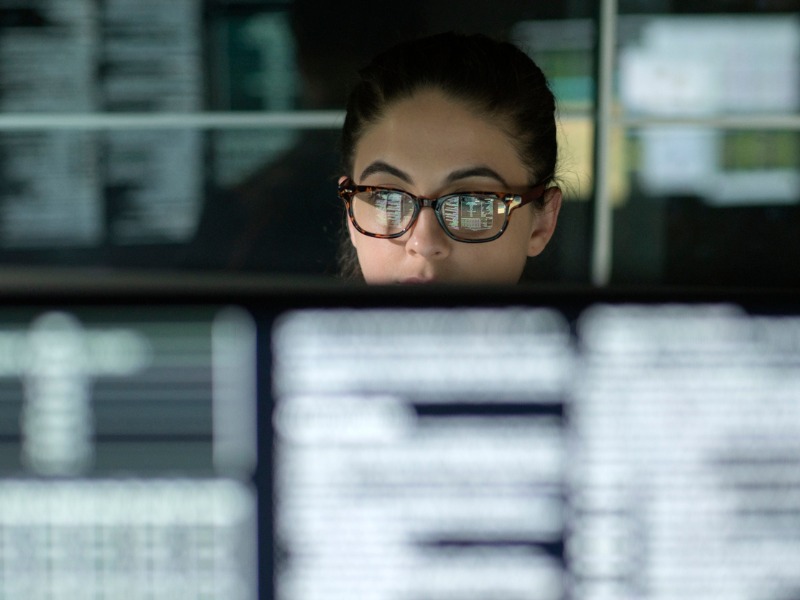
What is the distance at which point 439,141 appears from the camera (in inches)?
34.2

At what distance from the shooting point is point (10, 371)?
0.37 meters

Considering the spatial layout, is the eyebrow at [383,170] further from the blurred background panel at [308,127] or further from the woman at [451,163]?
Result: the blurred background panel at [308,127]

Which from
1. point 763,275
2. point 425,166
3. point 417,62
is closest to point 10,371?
point 425,166

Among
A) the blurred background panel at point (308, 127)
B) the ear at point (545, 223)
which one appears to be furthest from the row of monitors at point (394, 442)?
the blurred background panel at point (308, 127)

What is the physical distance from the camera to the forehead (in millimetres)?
859

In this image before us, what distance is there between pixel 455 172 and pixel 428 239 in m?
0.09

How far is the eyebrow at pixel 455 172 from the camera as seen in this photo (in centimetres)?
85

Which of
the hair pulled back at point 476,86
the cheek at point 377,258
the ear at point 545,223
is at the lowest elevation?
the cheek at point 377,258

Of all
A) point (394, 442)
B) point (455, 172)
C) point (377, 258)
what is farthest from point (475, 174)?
point (394, 442)

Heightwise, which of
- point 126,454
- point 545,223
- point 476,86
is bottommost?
point 126,454

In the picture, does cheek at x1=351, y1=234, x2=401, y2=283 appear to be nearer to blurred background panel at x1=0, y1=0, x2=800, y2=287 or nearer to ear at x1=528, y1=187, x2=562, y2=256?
ear at x1=528, y1=187, x2=562, y2=256

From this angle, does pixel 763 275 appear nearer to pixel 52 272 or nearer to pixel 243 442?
pixel 52 272

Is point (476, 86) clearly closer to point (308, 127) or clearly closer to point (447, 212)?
point (447, 212)

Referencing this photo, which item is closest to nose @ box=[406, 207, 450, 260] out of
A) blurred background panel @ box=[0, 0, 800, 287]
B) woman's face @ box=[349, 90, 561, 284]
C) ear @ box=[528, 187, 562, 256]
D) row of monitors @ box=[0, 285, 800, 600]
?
woman's face @ box=[349, 90, 561, 284]
